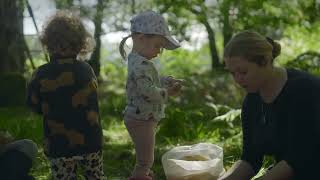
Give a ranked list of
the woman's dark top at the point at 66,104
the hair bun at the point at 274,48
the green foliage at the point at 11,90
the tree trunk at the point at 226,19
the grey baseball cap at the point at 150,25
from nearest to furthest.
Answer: the hair bun at the point at 274,48 < the woman's dark top at the point at 66,104 < the grey baseball cap at the point at 150,25 < the green foliage at the point at 11,90 < the tree trunk at the point at 226,19

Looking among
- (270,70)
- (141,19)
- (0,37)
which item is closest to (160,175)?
(141,19)

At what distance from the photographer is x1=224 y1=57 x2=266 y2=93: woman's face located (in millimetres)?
2861

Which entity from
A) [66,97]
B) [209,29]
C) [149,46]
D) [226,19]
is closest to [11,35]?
[226,19]

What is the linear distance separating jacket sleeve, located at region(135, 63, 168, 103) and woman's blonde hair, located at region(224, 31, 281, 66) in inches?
43.9

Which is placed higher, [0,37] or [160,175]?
[0,37]

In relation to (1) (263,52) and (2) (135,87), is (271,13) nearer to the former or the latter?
(2) (135,87)

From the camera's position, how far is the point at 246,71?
2869mm

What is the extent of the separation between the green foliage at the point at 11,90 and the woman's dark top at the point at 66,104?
4.80 meters

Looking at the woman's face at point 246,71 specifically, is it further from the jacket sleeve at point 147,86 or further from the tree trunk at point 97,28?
the tree trunk at point 97,28

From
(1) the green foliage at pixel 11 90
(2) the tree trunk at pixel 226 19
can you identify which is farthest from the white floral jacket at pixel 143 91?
(2) the tree trunk at pixel 226 19

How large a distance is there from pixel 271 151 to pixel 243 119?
241 millimetres

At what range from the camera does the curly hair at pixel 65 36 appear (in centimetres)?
356

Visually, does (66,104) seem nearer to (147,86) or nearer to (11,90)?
(147,86)

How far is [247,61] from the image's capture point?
285cm
